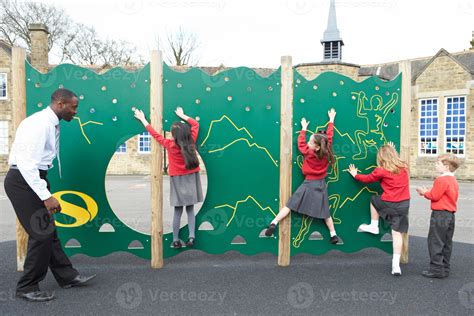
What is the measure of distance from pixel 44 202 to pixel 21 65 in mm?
1968

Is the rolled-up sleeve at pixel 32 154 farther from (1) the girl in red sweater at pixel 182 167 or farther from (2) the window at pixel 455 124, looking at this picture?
(2) the window at pixel 455 124

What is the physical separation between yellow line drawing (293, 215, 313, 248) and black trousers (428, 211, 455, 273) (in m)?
1.39

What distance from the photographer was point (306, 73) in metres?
23.8

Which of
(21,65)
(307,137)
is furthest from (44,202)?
(307,137)

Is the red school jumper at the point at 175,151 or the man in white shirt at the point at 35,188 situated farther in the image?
the red school jumper at the point at 175,151

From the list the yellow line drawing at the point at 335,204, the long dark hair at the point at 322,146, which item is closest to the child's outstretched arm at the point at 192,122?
the long dark hair at the point at 322,146

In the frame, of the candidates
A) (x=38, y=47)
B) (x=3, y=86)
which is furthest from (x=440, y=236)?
(x=38, y=47)

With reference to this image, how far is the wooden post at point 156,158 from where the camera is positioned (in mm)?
4742

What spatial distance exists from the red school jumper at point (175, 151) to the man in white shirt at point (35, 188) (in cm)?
103

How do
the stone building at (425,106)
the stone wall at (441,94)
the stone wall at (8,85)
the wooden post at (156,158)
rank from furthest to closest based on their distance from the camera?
the stone wall at (8,85), the stone building at (425,106), the stone wall at (441,94), the wooden post at (156,158)

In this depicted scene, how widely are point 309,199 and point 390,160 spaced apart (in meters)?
1.04

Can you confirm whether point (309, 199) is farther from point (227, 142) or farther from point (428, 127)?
point (428, 127)

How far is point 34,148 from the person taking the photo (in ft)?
11.7

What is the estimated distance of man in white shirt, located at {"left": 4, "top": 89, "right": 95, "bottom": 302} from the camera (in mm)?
3549
